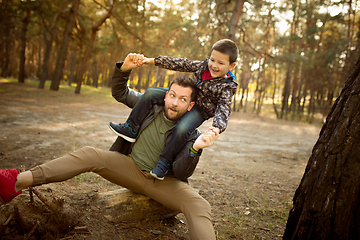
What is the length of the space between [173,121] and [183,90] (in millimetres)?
369

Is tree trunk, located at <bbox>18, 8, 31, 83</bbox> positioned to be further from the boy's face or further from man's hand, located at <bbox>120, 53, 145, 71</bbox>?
the boy's face

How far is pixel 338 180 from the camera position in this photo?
1.91m

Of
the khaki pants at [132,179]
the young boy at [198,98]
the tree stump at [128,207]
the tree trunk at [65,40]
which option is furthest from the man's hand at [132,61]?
the tree trunk at [65,40]

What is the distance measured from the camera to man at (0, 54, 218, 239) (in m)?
2.02

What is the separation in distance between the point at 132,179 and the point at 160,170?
14.3 inches

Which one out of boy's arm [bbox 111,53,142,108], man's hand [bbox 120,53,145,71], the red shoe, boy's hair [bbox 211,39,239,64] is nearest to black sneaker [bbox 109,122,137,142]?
boy's arm [bbox 111,53,142,108]

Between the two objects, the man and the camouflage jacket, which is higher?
the camouflage jacket

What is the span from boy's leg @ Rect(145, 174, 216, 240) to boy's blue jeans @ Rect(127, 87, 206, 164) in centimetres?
27

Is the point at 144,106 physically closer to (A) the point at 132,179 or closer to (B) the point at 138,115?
(B) the point at 138,115

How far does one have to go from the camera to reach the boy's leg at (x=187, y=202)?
205 cm

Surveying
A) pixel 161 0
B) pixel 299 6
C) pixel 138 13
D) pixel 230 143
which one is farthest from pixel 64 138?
pixel 161 0

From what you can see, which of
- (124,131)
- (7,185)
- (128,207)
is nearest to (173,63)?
(124,131)

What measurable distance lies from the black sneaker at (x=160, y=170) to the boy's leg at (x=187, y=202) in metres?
0.19

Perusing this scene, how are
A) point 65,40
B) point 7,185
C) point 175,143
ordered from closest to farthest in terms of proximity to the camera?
1. point 7,185
2. point 175,143
3. point 65,40
